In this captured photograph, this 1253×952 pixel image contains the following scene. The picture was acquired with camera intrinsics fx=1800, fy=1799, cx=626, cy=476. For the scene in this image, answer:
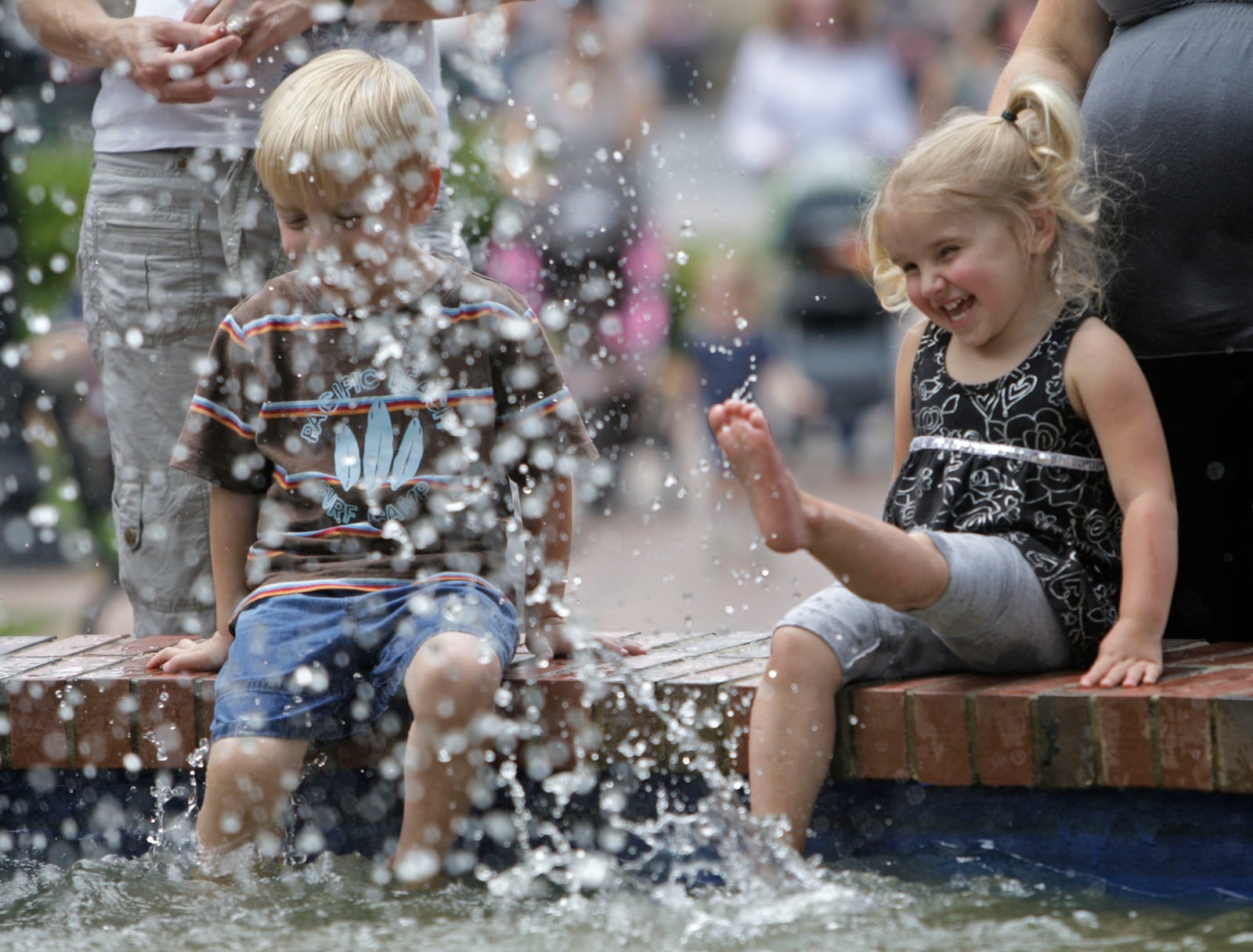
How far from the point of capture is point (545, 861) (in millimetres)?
3174

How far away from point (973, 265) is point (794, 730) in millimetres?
920

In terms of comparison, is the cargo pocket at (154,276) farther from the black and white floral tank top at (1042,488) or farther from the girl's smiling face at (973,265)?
the black and white floral tank top at (1042,488)

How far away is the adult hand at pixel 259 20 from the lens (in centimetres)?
380

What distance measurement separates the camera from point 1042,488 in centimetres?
324

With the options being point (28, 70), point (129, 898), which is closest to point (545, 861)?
point (129, 898)

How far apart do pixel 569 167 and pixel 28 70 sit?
2.78 metres

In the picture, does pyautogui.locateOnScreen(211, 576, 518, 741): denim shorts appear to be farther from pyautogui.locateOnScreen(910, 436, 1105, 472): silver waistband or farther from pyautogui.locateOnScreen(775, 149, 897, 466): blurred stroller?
pyautogui.locateOnScreen(775, 149, 897, 466): blurred stroller

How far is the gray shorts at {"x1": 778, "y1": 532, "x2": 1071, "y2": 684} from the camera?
119 inches

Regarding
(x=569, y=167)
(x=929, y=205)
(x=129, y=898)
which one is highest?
(x=569, y=167)

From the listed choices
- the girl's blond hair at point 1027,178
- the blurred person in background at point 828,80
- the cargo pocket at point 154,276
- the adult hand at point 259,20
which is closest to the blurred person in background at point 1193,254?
the girl's blond hair at point 1027,178

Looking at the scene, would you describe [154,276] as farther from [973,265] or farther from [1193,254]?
[1193,254]

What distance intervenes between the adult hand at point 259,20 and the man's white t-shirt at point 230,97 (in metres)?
0.06

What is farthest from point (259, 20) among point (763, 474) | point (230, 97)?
point (763, 474)

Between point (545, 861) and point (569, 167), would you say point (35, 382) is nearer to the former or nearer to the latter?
point (569, 167)
